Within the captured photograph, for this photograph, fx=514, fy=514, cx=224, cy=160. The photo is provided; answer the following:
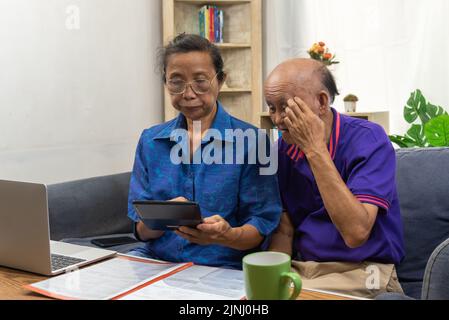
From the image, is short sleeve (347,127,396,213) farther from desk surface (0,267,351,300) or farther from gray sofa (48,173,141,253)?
gray sofa (48,173,141,253)

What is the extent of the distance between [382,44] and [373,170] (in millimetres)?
2091

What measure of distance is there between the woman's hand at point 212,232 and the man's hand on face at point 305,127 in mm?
294

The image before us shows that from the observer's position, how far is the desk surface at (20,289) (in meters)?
0.98

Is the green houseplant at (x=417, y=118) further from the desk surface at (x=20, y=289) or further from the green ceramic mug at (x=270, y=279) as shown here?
the green ceramic mug at (x=270, y=279)

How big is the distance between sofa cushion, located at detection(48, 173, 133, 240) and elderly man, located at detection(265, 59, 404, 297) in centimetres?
108

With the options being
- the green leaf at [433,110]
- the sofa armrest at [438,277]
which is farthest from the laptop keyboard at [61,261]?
the green leaf at [433,110]

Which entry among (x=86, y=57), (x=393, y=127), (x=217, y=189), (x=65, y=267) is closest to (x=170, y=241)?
(x=217, y=189)

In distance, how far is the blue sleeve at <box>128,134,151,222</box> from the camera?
1426 millimetres

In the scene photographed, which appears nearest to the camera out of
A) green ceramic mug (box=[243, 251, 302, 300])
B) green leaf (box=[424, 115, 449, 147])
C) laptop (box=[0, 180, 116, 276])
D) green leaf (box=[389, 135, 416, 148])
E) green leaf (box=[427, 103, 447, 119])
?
green ceramic mug (box=[243, 251, 302, 300])

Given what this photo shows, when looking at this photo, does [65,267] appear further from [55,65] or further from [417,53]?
[417,53]

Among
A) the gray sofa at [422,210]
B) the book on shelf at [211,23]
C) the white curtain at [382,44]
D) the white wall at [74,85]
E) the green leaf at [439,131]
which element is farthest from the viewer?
the book on shelf at [211,23]

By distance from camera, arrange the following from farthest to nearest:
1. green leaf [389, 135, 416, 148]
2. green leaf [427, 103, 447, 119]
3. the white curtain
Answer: the white curtain, green leaf [427, 103, 447, 119], green leaf [389, 135, 416, 148]

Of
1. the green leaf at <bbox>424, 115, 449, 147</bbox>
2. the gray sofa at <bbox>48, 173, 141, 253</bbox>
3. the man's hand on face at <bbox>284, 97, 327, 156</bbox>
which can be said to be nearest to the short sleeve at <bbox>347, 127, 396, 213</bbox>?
the man's hand on face at <bbox>284, 97, 327, 156</bbox>

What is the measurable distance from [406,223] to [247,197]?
22.3 inches
